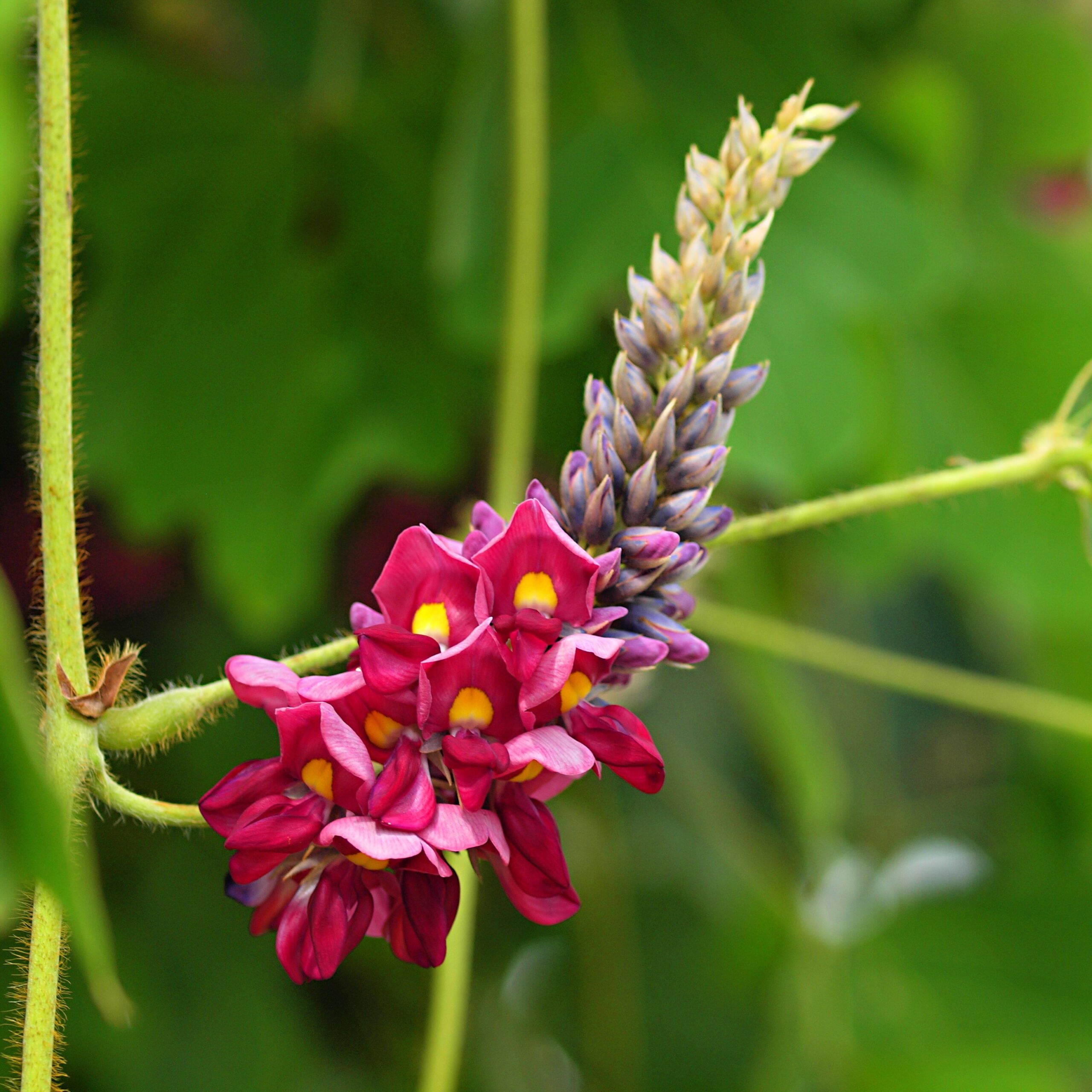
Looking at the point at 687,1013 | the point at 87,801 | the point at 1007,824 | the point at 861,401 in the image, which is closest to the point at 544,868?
the point at 87,801

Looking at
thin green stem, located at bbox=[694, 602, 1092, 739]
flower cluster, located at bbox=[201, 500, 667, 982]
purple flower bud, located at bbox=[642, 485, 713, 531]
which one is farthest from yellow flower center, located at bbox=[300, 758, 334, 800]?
thin green stem, located at bbox=[694, 602, 1092, 739]

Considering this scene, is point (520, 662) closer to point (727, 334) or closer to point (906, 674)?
point (727, 334)

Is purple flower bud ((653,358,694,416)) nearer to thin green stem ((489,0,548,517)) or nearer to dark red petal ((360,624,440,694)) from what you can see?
dark red petal ((360,624,440,694))

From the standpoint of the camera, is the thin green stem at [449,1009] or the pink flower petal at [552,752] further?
the thin green stem at [449,1009]

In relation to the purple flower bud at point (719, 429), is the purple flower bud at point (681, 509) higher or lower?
lower

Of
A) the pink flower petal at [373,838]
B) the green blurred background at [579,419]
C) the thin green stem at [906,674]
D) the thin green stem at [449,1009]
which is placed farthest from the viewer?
the green blurred background at [579,419]

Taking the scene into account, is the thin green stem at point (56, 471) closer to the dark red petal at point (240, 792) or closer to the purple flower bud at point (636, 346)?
the dark red petal at point (240, 792)

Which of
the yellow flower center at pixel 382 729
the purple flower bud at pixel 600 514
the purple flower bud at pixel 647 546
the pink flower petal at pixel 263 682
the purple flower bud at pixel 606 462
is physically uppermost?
the purple flower bud at pixel 606 462

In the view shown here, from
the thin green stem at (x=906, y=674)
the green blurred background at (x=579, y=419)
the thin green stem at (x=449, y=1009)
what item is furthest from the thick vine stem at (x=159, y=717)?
the green blurred background at (x=579, y=419)
